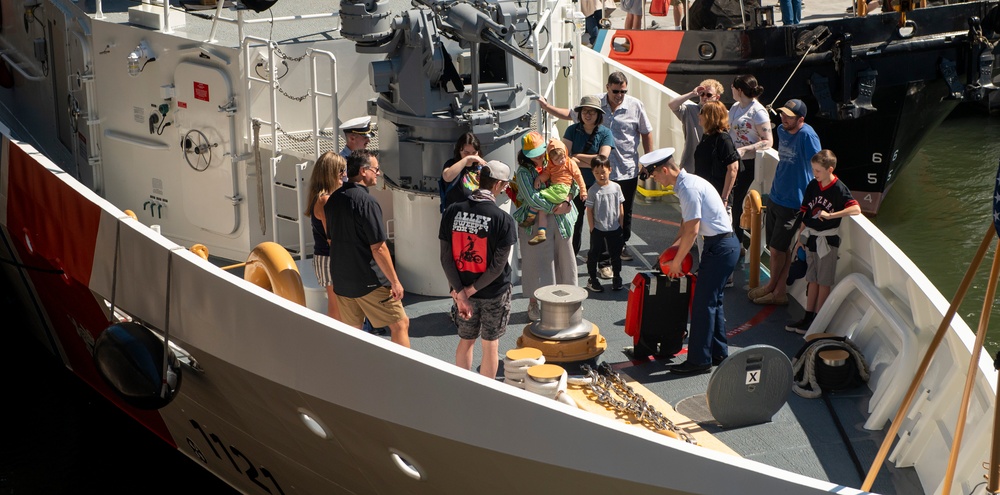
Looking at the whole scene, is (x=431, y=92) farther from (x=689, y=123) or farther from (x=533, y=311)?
(x=689, y=123)

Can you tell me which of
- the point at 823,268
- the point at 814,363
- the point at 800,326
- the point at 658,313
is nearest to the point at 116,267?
the point at 658,313

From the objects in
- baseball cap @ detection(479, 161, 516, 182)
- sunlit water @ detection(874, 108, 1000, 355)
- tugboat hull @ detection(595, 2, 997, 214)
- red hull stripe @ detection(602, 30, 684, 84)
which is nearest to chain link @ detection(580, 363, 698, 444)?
baseball cap @ detection(479, 161, 516, 182)

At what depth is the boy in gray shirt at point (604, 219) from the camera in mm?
7098

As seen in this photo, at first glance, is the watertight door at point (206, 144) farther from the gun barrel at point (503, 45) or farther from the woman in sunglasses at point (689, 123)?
the woman in sunglasses at point (689, 123)

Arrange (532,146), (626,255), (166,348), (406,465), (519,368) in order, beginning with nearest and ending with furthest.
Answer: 1. (406,465)
2. (519,368)
3. (166,348)
4. (532,146)
5. (626,255)

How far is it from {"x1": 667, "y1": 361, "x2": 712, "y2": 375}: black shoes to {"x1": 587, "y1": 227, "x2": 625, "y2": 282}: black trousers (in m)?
1.22

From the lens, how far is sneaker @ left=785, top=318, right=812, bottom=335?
22.0 feet

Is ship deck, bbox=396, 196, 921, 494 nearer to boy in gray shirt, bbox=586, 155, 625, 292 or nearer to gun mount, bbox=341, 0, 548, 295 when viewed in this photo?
boy in gray shirt, bbox=586, 155, 625, 292

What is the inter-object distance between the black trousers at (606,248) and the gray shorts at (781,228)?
0.99m

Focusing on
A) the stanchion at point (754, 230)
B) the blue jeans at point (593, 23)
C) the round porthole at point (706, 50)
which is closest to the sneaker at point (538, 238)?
the stanchion at point (754, 230)

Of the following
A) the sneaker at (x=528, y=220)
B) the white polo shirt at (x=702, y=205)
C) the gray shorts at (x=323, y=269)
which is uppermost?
the white polo shirt at (x=702, y=205)

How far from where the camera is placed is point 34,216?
7.52 m

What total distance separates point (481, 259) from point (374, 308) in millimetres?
648

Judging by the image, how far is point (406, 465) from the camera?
5371 mm
